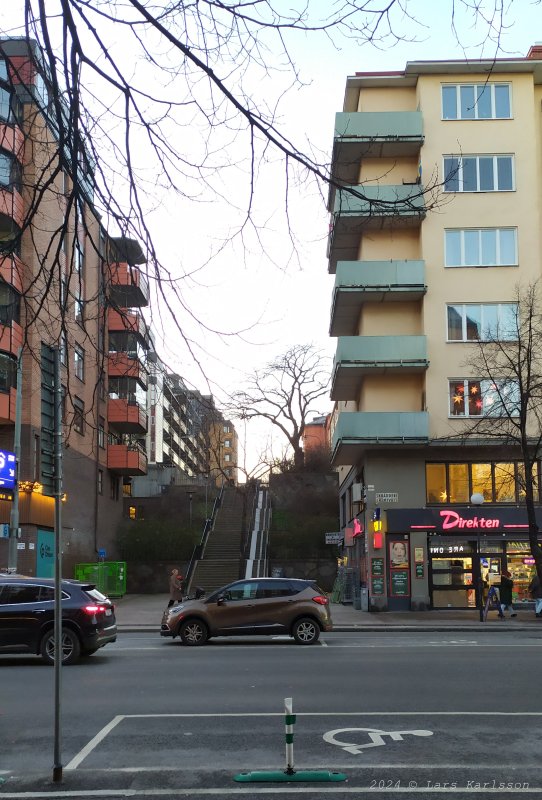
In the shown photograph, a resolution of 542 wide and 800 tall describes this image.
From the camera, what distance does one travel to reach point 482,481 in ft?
107

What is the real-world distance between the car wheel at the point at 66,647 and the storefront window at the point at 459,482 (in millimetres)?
18836

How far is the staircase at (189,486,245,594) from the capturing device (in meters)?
40.4

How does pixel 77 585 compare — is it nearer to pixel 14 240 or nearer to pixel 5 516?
pixel 14 240

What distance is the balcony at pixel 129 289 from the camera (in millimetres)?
6289

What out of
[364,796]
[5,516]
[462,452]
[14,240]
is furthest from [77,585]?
[462,452]

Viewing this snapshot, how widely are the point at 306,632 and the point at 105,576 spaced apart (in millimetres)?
19783

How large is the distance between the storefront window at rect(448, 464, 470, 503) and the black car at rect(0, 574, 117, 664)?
18.2 m

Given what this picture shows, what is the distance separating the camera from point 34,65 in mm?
5758

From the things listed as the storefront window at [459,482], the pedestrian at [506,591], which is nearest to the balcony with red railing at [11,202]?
the pedestrian at [506,591]

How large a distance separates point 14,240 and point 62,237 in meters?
0.32

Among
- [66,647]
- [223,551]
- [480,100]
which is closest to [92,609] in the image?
[66,647]

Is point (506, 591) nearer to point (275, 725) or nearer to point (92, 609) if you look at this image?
point (92, 609)

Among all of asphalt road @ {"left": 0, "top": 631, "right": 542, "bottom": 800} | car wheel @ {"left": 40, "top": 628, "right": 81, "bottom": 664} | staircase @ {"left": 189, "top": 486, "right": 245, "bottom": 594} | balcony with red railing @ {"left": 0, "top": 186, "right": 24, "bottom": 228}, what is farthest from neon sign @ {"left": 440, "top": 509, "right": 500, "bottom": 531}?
balcony with red railing @ {"left": 0, "top": 186, "right": 24, "bottom": 228}

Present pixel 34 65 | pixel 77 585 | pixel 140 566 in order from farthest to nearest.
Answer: pixel 140 566
pixel 77 585
pixel 34 65
